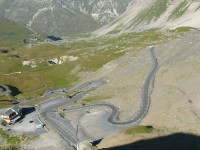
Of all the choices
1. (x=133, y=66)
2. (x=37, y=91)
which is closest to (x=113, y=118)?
(x=133, y=66)

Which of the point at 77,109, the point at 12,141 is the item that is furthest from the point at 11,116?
the point at 77,109

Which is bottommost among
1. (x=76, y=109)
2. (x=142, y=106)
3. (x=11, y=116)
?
(x=11, y=116)

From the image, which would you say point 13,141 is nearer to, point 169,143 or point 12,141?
point 12,141

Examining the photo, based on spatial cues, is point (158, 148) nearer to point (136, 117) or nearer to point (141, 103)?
point (136, 117)

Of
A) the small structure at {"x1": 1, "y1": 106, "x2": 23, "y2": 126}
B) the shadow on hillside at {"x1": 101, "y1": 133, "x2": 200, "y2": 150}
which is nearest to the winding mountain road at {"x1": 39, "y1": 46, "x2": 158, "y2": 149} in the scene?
the small structure at {"x1": 1, "y1": 106, "x2": 23, "y2": 126}

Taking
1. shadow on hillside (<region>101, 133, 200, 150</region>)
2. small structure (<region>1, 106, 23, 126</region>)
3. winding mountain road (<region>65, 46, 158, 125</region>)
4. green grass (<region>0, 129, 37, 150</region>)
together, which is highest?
winding mountain road (<region>65, 46, 158, 125</region>)

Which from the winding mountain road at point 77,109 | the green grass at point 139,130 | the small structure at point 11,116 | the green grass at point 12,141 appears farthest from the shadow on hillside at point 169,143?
the small structure at point 11,116

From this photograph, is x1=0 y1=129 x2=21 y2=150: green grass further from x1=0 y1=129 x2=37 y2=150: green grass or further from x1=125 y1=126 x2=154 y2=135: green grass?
x1=125 y1=126 x2=154 y2=135: green grass

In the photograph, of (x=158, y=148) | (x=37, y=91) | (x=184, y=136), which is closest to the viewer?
(x=158, y=148)
